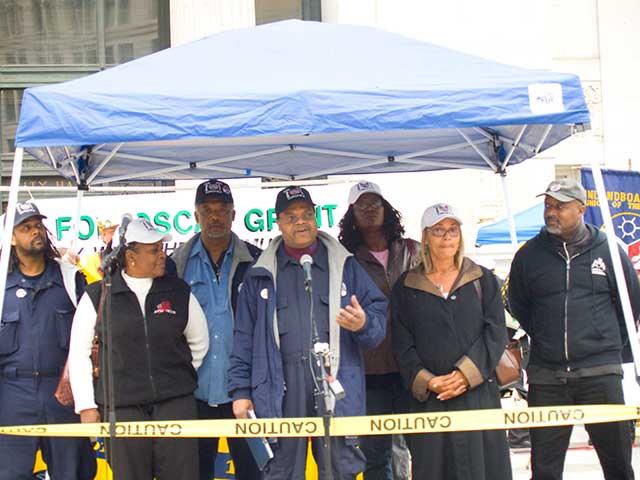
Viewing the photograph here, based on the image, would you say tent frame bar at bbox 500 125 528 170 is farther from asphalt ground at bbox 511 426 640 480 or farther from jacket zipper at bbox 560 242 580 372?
asphalt ground at bbox 511 426 640 480

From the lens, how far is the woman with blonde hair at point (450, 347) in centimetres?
644

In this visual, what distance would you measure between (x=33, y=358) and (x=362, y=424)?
208cm

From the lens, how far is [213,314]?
272 inches

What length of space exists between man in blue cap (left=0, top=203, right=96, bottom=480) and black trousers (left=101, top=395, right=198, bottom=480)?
413 millimetres

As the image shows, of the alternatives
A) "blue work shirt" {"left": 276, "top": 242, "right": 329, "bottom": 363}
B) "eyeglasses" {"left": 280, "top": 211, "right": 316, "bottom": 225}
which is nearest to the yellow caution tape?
"blue work shirt" {"left": 276, "top": 242, "right": 329, "bottom": 363}

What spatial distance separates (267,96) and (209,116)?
0.32 metres

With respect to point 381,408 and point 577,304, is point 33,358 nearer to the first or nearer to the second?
point 381,408

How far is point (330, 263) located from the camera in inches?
257

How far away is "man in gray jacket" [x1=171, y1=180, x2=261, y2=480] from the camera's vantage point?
6.86 metres

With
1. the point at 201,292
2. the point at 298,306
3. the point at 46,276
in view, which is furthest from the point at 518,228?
the point at 46,276

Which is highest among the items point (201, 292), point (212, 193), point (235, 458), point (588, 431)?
point (212, 193)

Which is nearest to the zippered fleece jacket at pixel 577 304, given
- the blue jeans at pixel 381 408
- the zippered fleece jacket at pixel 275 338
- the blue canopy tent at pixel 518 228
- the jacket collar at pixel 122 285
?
the blue jeans at pixel 381 408

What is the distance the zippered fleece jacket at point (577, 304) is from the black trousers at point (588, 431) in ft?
0.43

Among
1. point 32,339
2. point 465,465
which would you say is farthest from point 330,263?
point 32,339
